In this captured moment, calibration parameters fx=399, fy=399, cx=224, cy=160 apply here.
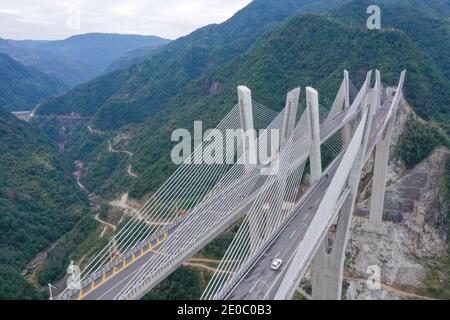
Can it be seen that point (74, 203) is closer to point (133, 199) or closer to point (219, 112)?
point (133, 199)

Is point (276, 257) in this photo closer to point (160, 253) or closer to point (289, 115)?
point (160, 253)

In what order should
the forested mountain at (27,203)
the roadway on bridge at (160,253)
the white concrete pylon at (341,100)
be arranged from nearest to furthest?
the roadway on bridge at (160,253)
the forested mountain at (27,203)
the white concrete pylon at (341,100)

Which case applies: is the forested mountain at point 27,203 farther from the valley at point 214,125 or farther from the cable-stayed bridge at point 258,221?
the cable-stayed bridge at point 258,221

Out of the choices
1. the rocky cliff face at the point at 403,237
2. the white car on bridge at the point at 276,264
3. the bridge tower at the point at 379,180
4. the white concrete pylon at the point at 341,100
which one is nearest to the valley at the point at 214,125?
the rocky cliff face at the point at 403,237

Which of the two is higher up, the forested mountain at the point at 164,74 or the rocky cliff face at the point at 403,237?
the forested mountain at the point at 164,74

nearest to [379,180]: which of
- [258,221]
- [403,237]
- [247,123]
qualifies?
[403,237]

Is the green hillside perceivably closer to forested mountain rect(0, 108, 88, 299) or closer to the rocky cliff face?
forested mountain rect(0, 108, 88, 299)
